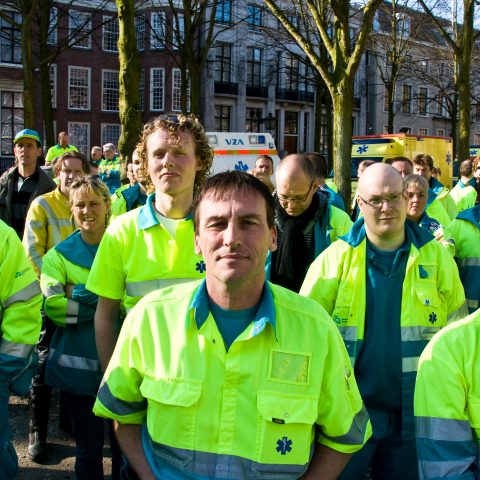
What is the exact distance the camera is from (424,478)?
2344mm

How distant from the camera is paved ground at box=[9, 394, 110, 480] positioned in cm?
458

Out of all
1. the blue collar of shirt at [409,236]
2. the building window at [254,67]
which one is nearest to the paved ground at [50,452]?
the blue collar of shirt at [409,236]

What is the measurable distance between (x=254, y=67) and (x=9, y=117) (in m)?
17.4

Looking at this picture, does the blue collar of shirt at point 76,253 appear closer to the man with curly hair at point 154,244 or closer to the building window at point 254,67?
A: the man with curly hair at point 154,244

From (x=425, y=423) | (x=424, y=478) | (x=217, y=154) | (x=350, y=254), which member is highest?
(x=217, y=154)

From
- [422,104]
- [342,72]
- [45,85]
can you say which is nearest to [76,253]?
[342,72]

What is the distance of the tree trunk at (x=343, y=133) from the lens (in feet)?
36.7

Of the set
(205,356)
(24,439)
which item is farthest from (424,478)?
(24,439)

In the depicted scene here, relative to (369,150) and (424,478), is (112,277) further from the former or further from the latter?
(369,150)

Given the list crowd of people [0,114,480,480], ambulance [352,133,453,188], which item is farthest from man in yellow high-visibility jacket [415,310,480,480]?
ambulance [352,133,453,188]

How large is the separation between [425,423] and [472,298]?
300 cm

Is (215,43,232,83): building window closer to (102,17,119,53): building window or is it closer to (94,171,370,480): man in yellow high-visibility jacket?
(102,17,119,53): building window

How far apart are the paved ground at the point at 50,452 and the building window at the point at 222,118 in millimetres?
40169

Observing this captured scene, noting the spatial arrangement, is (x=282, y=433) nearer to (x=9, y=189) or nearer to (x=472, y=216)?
(x=472, y=216)
